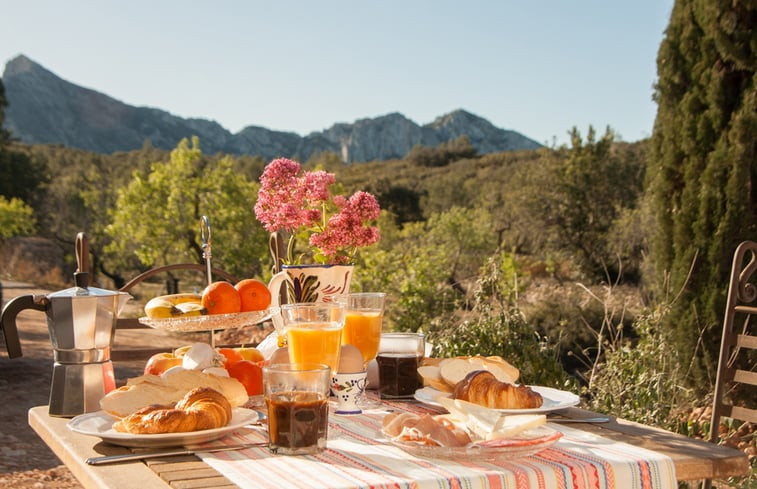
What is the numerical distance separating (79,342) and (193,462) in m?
0.57

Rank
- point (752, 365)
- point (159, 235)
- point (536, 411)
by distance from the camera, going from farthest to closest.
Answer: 1. point (159, 235)
2. point (752, 365)
3. point (536, 411)

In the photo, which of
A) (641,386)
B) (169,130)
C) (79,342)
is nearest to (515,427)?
(79,342)

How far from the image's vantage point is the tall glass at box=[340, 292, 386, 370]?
1671 mm

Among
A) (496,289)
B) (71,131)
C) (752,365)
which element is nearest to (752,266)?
(496,289)

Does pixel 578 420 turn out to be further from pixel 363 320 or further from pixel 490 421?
pixel 363 320

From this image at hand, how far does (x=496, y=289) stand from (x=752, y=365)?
1.63 m

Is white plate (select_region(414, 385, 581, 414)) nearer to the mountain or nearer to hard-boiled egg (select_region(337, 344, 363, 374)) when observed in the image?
hard-boiled egg (select_region(337, 344, 363, 374))

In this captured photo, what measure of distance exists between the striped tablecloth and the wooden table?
3cm

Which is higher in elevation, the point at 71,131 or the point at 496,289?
the point at 71,131

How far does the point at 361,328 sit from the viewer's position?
5.49 ft

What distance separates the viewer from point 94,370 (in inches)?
64.1

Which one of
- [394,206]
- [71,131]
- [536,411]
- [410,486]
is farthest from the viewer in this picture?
[71,131]

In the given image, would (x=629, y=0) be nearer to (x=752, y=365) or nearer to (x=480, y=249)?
(x=480, y=249)

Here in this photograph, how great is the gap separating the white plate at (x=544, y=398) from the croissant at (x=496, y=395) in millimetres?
24
